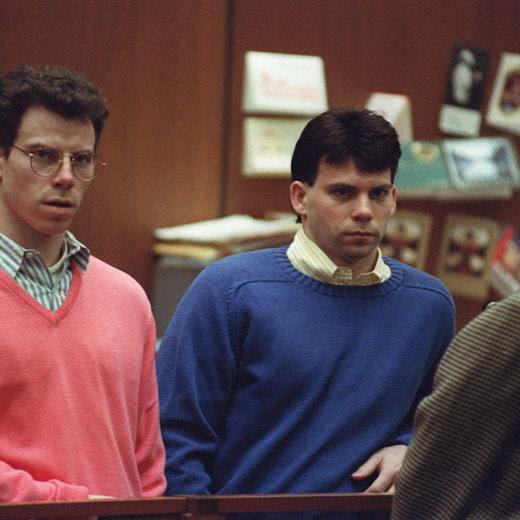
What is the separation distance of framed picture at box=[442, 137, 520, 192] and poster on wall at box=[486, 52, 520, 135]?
70 millimetres

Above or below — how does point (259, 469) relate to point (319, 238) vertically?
below

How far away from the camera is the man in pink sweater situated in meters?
1.60

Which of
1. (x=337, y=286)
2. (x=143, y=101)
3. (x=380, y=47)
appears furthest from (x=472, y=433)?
(x=380, y=47)

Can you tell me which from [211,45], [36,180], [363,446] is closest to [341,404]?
[363,446]

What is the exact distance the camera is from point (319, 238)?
2029mm

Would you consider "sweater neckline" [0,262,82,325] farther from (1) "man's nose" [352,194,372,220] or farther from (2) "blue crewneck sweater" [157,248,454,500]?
(1) "man's nose" [352,194,372,220]

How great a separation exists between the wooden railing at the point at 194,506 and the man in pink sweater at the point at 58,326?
0.15 meters

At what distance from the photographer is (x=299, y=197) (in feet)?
6.87

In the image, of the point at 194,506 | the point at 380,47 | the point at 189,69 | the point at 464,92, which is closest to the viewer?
the point at 194,506

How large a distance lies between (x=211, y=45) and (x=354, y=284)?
148 centimetres

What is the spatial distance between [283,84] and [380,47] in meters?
0.52

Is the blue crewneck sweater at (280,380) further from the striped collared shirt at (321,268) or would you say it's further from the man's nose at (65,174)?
the man's nose at (65,174)

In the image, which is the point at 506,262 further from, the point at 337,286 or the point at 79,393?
the point at 79,393

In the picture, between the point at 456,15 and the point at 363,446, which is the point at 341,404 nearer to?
the point at 363,446
